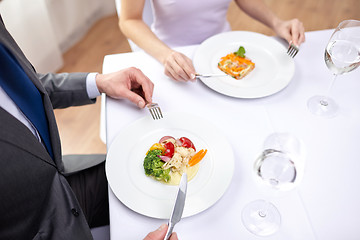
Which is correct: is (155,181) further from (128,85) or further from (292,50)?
(292,50)

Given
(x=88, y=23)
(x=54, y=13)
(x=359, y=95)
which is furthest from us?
(x=88, y=23)

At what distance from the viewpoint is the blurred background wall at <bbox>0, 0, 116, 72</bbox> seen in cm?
200

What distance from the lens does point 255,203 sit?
0.82m

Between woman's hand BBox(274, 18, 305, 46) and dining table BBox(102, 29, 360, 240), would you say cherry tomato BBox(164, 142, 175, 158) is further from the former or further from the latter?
woman's hand BBox(274, 18, 305, 46)

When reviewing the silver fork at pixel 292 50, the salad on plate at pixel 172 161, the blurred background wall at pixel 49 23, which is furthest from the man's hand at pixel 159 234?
the blurred background wall at pixel 49 23

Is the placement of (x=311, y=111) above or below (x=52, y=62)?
above

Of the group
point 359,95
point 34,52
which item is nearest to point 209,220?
point 359,95

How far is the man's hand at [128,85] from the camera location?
3.27ft

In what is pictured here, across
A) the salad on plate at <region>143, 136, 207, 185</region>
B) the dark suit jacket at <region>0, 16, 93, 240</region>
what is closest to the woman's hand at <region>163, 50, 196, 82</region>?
the salad on plate at <region>143, 136, 207, 185</region>

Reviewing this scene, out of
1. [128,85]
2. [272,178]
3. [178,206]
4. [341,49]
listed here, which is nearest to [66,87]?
[128,85]

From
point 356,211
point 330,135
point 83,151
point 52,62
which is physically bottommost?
point 83,151

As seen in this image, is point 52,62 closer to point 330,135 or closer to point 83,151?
point 83,151

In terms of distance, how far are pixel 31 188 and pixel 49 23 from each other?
1678mm

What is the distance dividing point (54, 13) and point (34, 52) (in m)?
0.35
